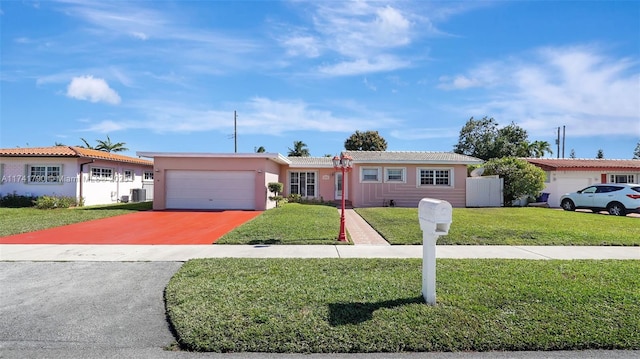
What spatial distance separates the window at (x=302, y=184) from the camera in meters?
23.4

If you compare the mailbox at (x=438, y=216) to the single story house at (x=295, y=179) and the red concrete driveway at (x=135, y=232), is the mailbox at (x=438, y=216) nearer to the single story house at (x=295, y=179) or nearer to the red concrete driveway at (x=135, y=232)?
the red concrete driveway at (x=135, y=232)

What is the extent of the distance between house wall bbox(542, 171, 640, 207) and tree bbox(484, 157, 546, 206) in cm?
284

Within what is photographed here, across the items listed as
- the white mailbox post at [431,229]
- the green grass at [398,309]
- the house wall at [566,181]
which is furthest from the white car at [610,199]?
the white mailbox post at [431,229]

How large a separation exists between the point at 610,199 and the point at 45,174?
30.1 meters

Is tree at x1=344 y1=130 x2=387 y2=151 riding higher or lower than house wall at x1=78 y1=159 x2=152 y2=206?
higher

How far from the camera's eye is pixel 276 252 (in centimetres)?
739

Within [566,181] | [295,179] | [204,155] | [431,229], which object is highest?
[204,155]

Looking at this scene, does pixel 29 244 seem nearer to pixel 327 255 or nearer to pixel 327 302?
pixel 327 255

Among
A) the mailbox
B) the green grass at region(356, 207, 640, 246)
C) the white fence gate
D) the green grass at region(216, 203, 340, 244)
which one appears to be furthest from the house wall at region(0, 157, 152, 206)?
the white fence gate

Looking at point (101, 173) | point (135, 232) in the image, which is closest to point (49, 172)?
point (101, 173)

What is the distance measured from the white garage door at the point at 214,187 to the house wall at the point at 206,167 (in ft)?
0.92

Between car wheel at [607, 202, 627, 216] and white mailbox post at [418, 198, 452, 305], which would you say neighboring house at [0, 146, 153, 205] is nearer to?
white mailbox post at [418, 198, 452, 305]

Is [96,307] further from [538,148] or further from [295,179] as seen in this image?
[538,148]

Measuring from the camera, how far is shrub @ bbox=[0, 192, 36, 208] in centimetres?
1872
